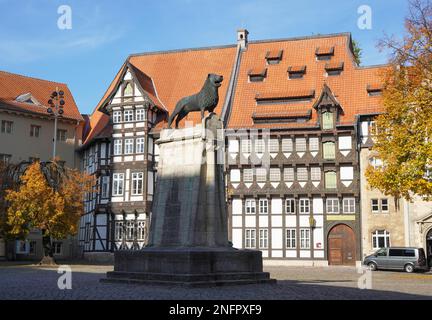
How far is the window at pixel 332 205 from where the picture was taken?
4388 cm

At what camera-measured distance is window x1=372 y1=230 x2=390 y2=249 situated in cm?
4291

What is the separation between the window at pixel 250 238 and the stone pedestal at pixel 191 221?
25.1 m

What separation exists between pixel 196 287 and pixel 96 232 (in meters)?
32.7

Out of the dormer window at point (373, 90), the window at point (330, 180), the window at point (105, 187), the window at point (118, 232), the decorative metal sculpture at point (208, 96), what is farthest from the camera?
the window at point (105, 187)

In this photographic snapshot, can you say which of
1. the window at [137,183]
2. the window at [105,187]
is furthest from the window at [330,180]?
the window at [105,187]

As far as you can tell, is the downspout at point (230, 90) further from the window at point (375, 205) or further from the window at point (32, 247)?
the window at point (32, 247)

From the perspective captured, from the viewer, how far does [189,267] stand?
17562 mm

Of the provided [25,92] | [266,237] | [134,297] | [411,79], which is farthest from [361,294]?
[25,92]

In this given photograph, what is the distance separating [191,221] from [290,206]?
86.8ft

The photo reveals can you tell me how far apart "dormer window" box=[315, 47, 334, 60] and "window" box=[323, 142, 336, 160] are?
8.87 metres

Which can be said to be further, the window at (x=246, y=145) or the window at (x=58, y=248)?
the window at (x=58, y=248)

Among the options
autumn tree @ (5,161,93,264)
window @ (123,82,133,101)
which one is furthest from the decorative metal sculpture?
window @ (123,82,133,101)

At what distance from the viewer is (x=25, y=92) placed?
175ft

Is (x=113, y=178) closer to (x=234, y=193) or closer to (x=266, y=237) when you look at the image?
(x=234, y=193)
